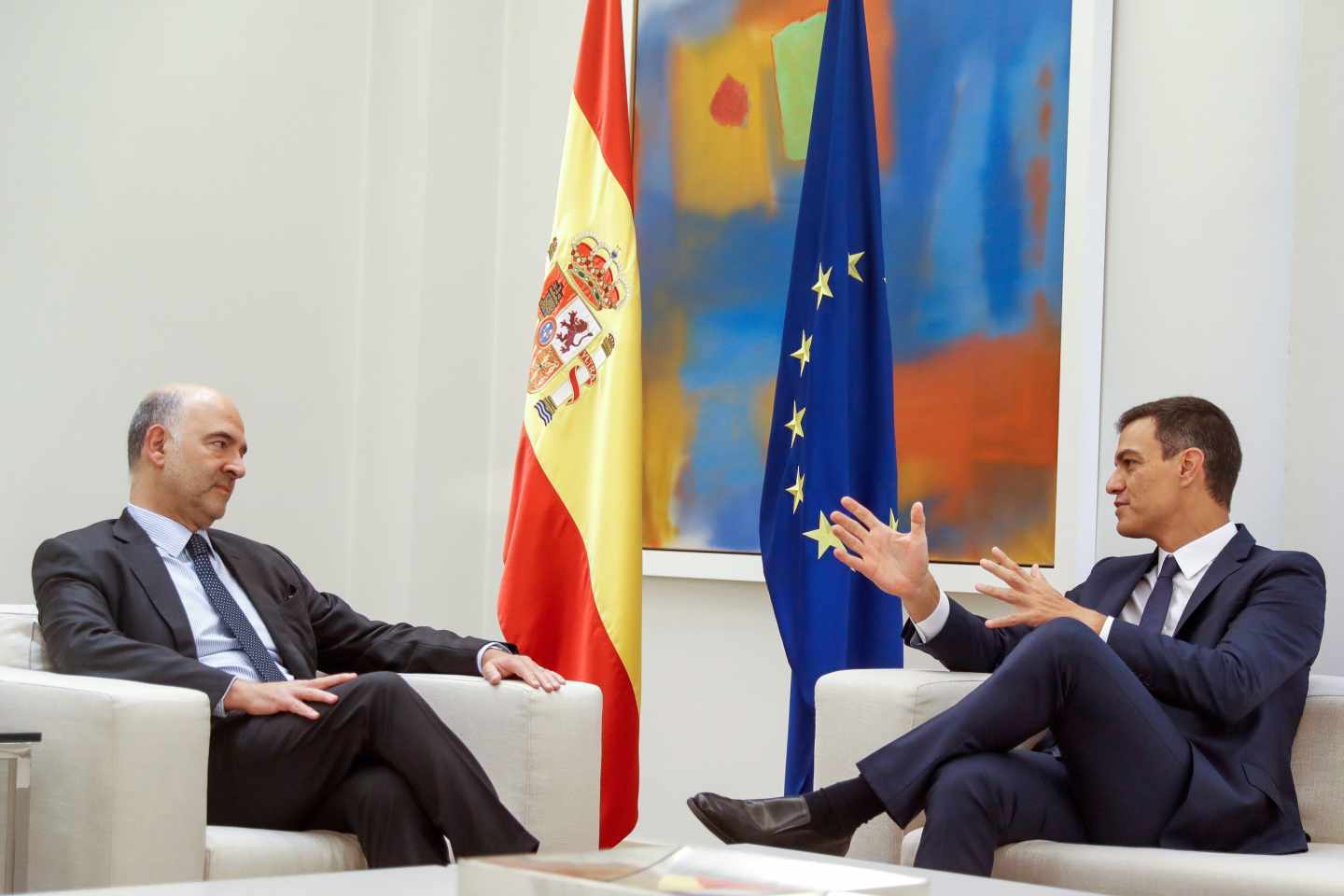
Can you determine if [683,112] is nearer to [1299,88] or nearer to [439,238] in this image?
[439,238]

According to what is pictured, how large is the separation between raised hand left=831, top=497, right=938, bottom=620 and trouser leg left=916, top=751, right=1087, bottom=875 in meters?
0.43

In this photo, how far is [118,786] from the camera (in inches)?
97.9

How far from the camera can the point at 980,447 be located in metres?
4.09

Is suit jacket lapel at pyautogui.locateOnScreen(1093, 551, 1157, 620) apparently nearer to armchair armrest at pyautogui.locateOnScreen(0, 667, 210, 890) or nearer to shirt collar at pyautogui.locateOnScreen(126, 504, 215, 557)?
armchair armrest at pyautogui.locateOnScreen(0, 667, 210, 890)

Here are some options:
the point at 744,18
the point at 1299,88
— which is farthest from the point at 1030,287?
the point at 744,18

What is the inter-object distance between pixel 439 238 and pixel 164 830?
308 centimetres

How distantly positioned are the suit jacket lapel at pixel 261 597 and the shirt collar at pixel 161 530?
0.35 ft

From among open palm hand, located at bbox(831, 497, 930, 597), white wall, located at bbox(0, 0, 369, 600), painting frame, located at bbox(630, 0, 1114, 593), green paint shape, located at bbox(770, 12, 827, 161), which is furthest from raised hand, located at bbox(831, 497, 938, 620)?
white wall, located at bbox(0, 0, 369, 600)

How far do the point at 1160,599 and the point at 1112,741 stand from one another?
0.48 metres

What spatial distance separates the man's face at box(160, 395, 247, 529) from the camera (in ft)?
10.7

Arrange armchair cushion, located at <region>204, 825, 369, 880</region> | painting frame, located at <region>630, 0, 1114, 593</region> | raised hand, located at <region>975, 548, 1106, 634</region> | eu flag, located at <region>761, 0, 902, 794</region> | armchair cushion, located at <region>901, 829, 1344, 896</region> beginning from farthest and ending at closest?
painting frame, located at <region>630, 0, 1114, 593</region>, eu flag, located at <region>761, 0, 902, 794</region>, raised hand, located at <region>975, 548, 1106, 634</region>, armchair cushion, located at <region>204, 825, 369, 880</region>, armchair cushion, located at <region>901, 829, 1344, 896</region>

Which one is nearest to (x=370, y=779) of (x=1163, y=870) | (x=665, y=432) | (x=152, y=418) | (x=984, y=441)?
(x=152, y=418)

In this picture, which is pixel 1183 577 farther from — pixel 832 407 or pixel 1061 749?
pixel 832 407

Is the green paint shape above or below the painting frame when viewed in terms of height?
above
